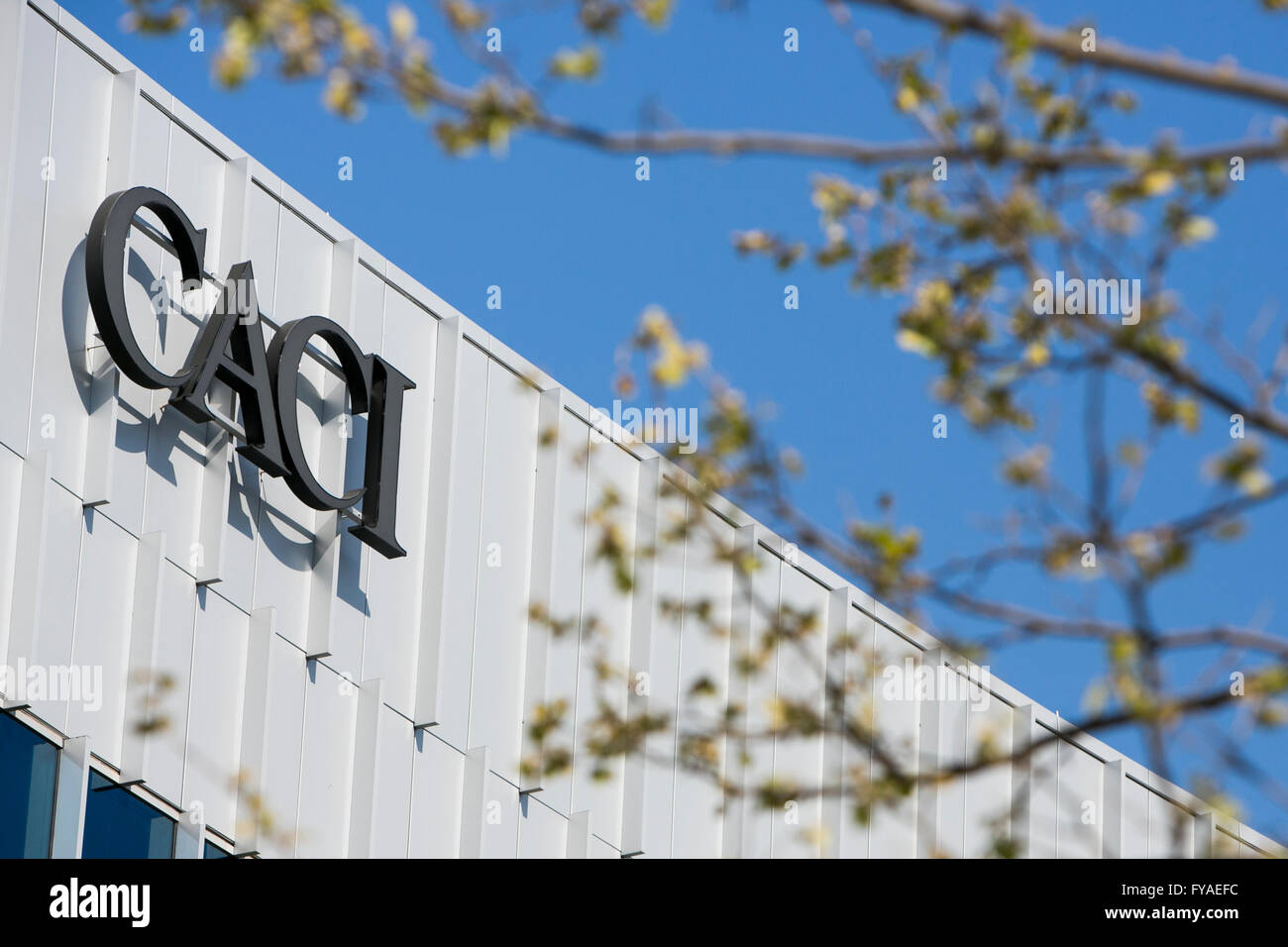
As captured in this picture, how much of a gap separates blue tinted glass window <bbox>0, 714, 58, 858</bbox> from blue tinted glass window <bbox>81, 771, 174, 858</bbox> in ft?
1.71

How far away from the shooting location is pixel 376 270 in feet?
63.2

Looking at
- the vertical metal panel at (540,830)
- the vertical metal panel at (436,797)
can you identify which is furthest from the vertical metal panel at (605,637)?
the vertical metal panel at (436,797)

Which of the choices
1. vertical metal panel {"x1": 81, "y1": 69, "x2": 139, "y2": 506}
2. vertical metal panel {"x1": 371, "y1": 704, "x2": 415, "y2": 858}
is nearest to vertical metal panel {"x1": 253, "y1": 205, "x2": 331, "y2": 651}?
vertical metal panel {"x1": 371, "y1": 704, "x2": 415, "y2": 858}

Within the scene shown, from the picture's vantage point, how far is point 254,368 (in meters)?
16.9

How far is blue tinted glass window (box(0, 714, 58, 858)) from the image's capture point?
1352 centimetres

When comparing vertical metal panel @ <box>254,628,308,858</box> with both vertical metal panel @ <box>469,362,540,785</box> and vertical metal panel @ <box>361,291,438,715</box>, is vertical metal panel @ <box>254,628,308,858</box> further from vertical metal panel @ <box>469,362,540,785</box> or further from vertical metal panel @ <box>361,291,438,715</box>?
vertical metal panel @ <box>469,362,540,785</box>

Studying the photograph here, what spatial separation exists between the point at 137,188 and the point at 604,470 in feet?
24.0

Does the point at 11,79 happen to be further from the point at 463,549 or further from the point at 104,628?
the point at 463,549

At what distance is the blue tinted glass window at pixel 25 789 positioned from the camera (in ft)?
44.4

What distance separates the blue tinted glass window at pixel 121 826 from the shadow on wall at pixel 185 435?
2.16m
